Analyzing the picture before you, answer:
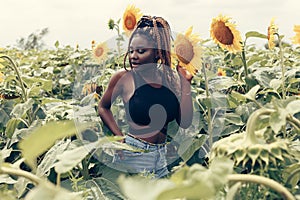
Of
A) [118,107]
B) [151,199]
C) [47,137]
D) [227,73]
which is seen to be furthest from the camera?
[227,73]

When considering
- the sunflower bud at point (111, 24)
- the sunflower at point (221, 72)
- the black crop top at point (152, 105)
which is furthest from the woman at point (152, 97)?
the sunflower bud at point (111, 24)

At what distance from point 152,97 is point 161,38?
0.20 metres

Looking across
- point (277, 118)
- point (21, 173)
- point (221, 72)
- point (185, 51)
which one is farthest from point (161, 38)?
point (21, 173)

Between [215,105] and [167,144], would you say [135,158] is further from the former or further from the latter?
[215,105]

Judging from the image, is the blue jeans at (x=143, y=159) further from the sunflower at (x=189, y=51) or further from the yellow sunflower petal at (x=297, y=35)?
the yellow sunflower petal at (x=297, y=35)

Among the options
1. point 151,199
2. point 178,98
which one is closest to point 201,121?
point 178,98

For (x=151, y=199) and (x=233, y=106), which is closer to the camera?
(x=151, y=199)

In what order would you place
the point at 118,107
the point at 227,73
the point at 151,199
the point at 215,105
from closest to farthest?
the point at 151,199 → the point at 215,105 → the point at 118,107 → the point at 227,73

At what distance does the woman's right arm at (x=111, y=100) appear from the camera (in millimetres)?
2170

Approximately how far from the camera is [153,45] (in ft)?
6.71

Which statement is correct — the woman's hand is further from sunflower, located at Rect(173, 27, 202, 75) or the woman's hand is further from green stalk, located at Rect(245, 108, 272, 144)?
green stalk, located at Rect(245, 108, 272, 144)

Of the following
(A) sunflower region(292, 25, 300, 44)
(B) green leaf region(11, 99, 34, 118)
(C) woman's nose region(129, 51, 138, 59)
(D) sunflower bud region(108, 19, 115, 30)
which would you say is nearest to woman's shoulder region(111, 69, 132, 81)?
(C) woman's nose region(129, 51, 138, 59)

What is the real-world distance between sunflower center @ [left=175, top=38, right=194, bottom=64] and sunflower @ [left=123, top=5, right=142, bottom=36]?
1.72ft

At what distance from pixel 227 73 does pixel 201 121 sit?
0.97 meters
